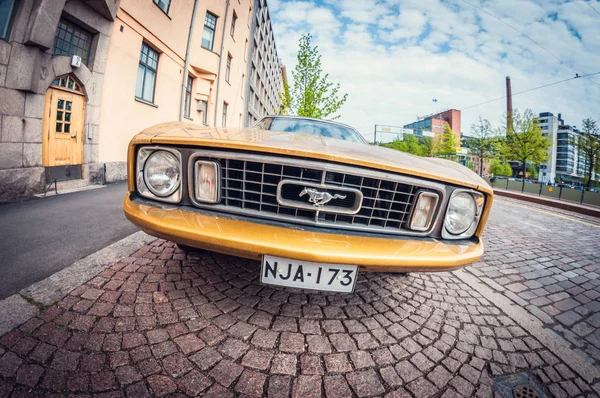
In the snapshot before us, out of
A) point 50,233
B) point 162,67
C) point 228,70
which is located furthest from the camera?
point 228,70

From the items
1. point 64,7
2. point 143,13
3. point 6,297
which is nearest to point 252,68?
point 143,13

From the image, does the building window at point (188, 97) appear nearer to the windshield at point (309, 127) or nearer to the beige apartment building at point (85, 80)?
the beige apartment building at point (85, 80)

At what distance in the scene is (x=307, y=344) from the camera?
4.40ft

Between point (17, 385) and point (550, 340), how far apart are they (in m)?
2.85

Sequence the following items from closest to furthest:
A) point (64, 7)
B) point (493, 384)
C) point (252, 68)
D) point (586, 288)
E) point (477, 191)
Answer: point (493, 384), point (477, 191), point (586, 288), point (64, 7), point (252, 68)

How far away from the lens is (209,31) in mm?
10875

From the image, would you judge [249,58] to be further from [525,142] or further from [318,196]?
[525,142]

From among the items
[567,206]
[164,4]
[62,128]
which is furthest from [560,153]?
[62,128]

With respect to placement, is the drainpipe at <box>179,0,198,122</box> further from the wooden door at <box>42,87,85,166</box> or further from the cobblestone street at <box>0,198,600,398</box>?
the cobblestone street at <box>0,198,600,398</box>

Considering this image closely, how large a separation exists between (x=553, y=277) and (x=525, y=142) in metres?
23.2

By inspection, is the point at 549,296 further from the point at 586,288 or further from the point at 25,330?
the point at 25,330

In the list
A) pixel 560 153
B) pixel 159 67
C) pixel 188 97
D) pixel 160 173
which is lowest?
pixel 160 173

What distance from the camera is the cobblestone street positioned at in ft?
3.55

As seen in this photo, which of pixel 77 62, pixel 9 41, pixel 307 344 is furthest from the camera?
pixel 77 62
